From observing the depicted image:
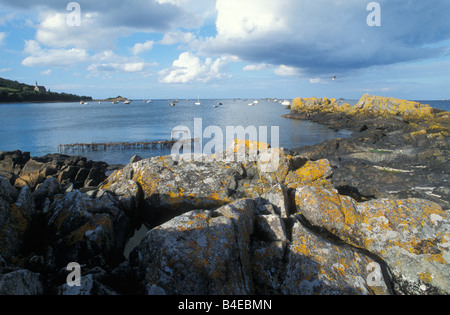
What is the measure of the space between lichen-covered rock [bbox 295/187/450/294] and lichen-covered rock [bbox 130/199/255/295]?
6.88ft

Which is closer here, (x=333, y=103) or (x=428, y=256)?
(x=428, y=256)

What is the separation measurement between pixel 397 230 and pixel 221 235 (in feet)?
11.7

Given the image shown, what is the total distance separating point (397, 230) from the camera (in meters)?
5.10

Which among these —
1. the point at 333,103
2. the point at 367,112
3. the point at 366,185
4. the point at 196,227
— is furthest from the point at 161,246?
the point at 333,103

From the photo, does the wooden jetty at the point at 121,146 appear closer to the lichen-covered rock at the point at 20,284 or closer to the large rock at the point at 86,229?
the large rock at the point at 86,229

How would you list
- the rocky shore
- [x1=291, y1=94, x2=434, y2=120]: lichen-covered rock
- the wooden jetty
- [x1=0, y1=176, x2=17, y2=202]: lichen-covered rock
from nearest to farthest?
the rocky shore → [x1=0, y1=176, x2=17, y2=202]: lichen-covered rock → the wooden jetty → [x1=291, y1=94, x2=434, y2=120]: lichen-covered rock

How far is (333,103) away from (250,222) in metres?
94.9

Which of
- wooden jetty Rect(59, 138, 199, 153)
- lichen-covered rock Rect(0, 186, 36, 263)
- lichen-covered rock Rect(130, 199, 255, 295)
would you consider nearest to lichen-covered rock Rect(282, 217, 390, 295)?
lichen-covered rock Rect(130, 199, 255, 295)

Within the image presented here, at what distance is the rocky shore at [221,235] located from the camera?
12.3 feet

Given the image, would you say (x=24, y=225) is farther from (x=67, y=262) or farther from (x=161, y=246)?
(x=161, y=246)

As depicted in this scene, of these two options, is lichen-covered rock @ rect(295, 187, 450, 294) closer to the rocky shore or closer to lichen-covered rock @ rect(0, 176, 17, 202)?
the rocky shore

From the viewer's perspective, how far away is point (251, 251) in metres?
4.52

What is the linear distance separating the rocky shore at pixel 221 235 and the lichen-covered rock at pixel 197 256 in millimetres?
15

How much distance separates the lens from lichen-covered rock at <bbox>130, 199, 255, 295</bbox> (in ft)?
11.9
